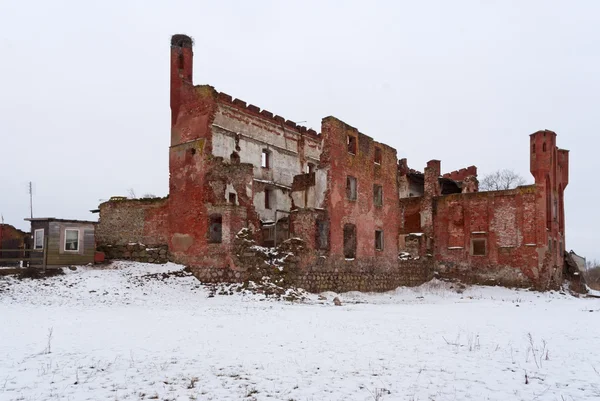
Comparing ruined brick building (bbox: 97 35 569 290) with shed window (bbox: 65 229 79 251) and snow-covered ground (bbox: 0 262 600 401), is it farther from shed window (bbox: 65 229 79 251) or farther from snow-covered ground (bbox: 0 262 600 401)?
snow-covered ground (bbox: 0 262 600 401)

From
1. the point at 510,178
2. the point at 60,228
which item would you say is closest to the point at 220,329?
the point at 60,228

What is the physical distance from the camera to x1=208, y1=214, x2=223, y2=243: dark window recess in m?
25.1

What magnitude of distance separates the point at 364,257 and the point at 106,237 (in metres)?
15.3

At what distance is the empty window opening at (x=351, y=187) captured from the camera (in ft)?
94.7

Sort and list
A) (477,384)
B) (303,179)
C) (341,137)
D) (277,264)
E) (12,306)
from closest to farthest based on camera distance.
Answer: (477,384) → (12,306) → (277,264) → (341,137) → (303,179)

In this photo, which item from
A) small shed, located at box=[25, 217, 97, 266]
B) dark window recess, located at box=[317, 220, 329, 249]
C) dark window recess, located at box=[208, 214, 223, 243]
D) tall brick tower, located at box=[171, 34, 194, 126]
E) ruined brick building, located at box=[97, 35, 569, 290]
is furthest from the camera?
tall brick tower, located at box=[171, 34, 194, 126]

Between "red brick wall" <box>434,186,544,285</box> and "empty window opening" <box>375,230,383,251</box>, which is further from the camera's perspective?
"red brick wall" <box>434,186,544,285</box>

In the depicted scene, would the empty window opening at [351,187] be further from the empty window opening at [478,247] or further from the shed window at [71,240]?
the shed window at [71,240]

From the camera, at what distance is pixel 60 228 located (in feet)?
80.7

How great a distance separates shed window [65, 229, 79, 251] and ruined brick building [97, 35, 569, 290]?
2.75m

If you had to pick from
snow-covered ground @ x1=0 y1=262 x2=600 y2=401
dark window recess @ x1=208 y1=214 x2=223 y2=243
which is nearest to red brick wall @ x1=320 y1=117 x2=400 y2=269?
dark window recess @ x1=208 y1=214 x2=223 y2=243

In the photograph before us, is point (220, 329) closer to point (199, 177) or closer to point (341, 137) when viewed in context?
point (199, 177)

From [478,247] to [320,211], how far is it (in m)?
14.5

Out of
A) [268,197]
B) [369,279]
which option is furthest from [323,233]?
[268,197]
